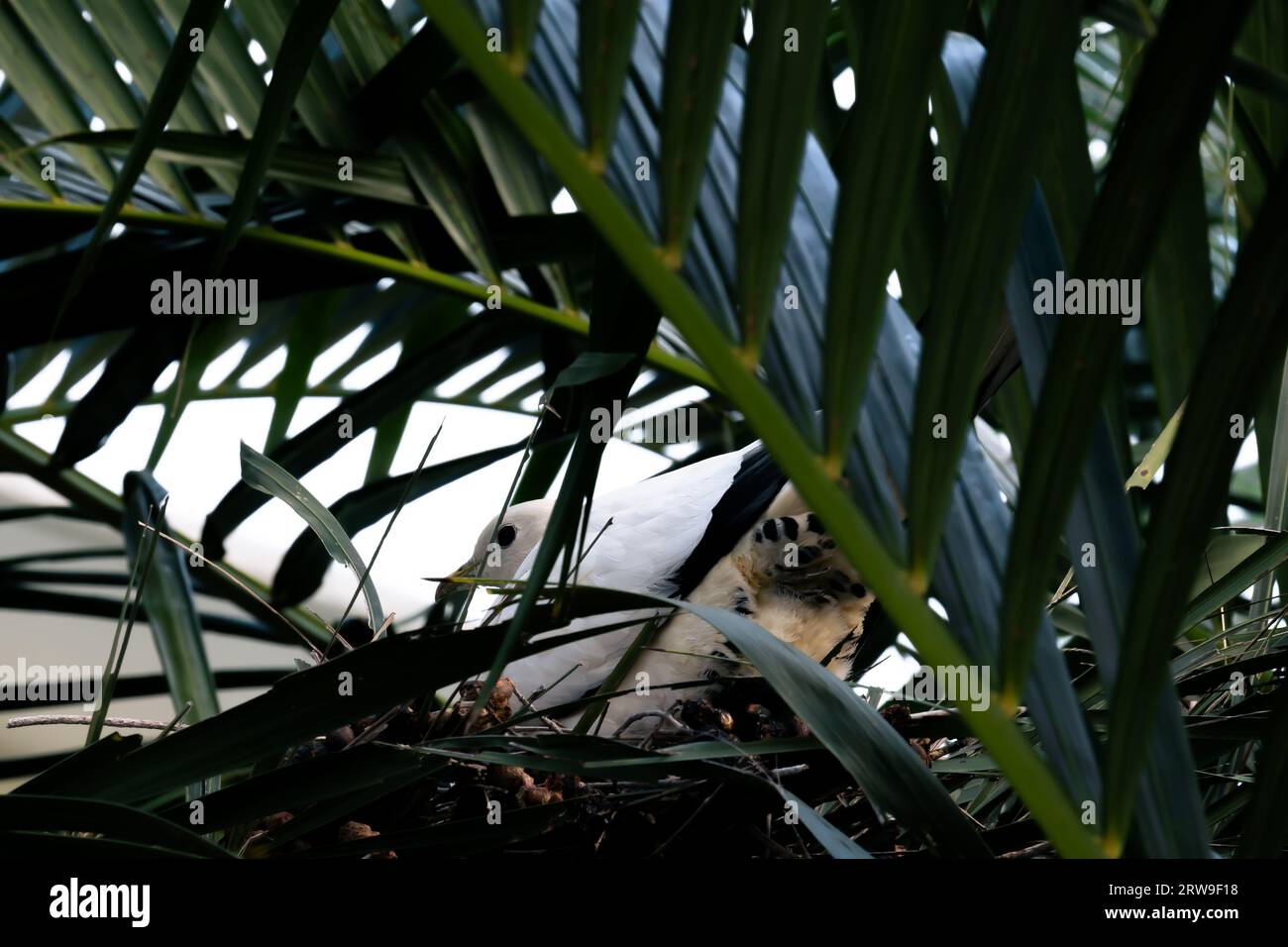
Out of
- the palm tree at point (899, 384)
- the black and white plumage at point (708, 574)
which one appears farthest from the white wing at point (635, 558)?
the palm tree at point (899, 384)

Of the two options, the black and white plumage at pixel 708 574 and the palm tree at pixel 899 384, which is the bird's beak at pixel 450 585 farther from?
the palm tree at pixel 899 384

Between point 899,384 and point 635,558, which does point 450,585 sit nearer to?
point 635,558

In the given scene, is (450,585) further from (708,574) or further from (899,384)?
A: (899,384)

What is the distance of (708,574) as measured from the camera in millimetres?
955

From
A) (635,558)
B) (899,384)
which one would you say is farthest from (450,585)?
(899,384)

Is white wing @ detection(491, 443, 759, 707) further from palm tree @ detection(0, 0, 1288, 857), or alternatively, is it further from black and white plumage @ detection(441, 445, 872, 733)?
palm tree @ detection(0, 0, 1288, 857)

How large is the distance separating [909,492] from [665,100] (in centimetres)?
14

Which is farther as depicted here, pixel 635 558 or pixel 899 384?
pixel 635 558

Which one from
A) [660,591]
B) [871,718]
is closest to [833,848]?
[871,718]

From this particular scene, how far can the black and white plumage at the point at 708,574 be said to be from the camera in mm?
883

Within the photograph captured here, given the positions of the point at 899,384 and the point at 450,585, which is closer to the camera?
the point at 899,384

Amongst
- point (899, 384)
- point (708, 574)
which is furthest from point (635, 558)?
point (899, 384)

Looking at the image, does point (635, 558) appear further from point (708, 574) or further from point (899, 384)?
point (899, 384)

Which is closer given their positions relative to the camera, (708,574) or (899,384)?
(899,384)
